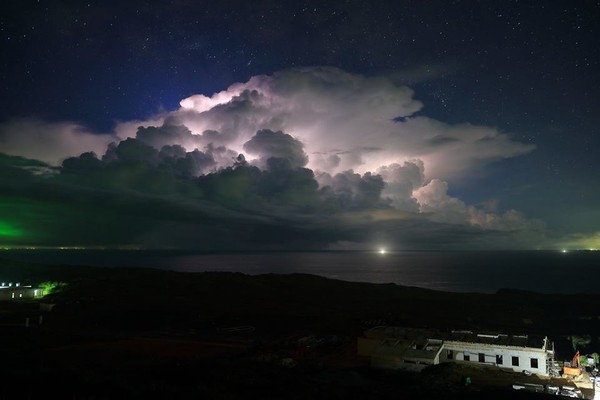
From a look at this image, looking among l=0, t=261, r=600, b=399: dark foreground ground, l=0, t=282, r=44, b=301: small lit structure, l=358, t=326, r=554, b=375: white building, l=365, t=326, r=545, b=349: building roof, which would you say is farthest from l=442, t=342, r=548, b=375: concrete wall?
l=0, t=282, r=44, b=301: small lit structure

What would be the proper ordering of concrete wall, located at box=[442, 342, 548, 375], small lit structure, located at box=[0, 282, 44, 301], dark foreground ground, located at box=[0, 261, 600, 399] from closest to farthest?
dark foreground ground, located at box=[0, 261, 600, 399] → concrete wall, located at box=[442, 342, 548, 375] → small lit structure, located at box=[0, 282, 44, 301]

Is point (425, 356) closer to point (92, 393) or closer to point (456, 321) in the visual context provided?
point (92, 393)

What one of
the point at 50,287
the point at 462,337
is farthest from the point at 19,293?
the point at 462,337

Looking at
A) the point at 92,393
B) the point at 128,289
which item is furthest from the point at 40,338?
the point at 128,289

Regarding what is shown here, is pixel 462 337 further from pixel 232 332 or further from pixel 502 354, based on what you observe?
pixel 232 332

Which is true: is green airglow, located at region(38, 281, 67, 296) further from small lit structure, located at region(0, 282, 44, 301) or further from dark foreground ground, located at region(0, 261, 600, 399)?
small lit structure, located at region(0, 282, 44, 301)

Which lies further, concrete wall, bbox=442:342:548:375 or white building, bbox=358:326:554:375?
white building, bbox=358:326:554:375

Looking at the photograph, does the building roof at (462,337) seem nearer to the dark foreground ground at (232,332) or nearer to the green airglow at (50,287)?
the dark foreground ground at (232,332)

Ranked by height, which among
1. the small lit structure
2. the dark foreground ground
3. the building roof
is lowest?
the dark foreground ground
